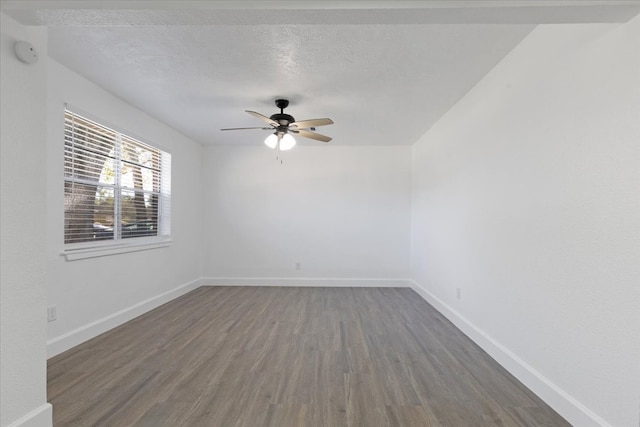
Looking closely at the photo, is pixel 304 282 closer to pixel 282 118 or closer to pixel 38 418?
pixel 282 118

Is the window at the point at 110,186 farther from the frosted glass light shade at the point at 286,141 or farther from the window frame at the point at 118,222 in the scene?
the frosted glass light shade at the point at 286,141

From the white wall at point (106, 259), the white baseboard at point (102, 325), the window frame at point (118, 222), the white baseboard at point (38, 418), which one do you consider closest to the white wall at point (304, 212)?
the white wall at point (106, 259)

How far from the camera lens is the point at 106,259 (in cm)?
310

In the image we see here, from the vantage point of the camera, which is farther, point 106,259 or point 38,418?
point 106,259

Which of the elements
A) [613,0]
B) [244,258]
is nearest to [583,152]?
[613,0]

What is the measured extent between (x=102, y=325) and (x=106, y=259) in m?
0.66

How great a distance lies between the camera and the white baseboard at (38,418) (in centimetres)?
146

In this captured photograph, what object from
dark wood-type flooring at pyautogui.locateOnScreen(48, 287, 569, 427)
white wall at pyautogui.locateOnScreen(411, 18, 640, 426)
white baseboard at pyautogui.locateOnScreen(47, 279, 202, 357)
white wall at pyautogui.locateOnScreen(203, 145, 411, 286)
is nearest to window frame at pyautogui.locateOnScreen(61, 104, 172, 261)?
white baseboard at pyautogui.locateOnScreen(47, 279, 202, 357)

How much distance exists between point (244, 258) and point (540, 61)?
4727 mm

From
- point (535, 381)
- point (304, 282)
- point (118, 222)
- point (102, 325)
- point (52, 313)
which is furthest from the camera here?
point (304, 282)

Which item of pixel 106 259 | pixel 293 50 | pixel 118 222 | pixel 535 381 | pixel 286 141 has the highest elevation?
pixel 293 50

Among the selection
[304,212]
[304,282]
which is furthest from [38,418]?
[304,212]

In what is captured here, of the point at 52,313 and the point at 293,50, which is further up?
the point at 293,50

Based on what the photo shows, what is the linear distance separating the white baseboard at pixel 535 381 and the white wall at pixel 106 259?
3.70 metres
